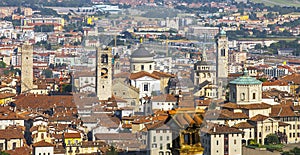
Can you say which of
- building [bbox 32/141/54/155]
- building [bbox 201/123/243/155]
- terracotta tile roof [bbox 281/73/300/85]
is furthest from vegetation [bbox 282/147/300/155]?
terracotta tile roof [bbox 281/73/300/85]

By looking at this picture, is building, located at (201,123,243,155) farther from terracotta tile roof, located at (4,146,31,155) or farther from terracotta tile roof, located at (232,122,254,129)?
terracotta tile roof, located at (4,146,31,155)

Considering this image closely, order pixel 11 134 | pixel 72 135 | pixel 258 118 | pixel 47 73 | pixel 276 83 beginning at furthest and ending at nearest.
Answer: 1. pixel 47 73
2. pixel 276 83
3. pixel 258 118
4. pixel 11 134
5. pixel 72 135

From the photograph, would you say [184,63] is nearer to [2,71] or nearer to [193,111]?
[193,111]

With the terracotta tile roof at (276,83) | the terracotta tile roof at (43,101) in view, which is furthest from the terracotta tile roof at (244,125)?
the terracotta tile roof at (276,83)

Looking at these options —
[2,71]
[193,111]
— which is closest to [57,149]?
[193,111]

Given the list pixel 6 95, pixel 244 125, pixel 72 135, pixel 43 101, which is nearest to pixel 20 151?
pixel 72 135

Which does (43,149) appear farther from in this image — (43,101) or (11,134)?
(43,101)
